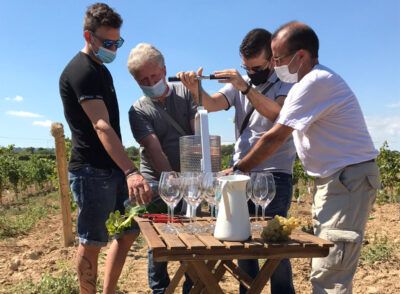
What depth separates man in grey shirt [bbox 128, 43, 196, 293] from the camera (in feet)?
9.67

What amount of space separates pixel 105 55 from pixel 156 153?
0.74 m

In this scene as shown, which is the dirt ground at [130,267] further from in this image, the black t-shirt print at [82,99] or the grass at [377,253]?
the black t-shirt print at [82,99]

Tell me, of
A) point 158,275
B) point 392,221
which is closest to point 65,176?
point 158,275

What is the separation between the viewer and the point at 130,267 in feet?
16.8

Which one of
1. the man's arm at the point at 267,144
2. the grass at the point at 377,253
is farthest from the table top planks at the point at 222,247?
the grass at the point at 377,253

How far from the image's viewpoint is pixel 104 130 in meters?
2.74

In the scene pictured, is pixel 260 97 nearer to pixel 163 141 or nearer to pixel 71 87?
pixel 163 141

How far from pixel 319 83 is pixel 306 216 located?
315 inches

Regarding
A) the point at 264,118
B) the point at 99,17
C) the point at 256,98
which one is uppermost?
the point at 99,17

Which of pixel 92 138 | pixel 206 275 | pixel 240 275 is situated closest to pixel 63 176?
pixel 92 138

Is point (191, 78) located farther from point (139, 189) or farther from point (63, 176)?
point (63, 176)

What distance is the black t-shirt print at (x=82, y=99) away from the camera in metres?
2.83

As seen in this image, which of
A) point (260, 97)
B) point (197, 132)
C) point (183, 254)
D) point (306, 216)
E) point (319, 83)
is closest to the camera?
point (183, 254)

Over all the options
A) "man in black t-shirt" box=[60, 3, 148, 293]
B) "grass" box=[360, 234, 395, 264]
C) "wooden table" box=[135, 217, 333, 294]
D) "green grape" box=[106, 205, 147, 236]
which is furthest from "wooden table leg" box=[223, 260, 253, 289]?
"grass" box=[360, 234, 395, 264]
